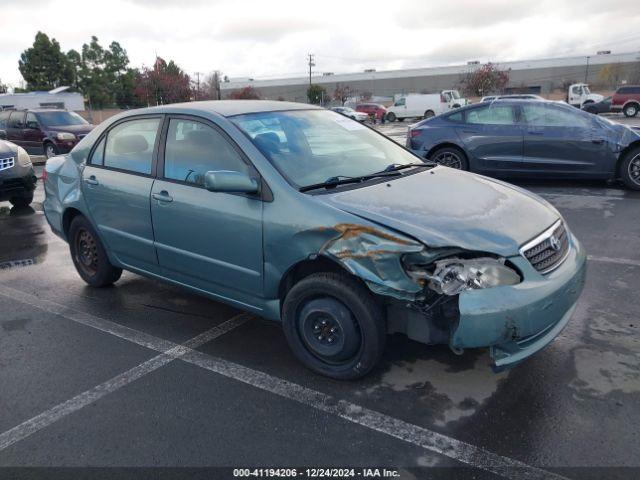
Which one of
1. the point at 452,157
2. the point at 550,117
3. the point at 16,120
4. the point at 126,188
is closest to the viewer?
the point at 126,188

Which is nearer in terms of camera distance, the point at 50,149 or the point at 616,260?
the point at 616,260

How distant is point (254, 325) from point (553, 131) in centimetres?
660

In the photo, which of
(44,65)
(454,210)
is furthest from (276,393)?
(44,65)

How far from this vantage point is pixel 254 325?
4.12 metres

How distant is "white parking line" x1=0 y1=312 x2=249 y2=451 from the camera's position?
113 inches

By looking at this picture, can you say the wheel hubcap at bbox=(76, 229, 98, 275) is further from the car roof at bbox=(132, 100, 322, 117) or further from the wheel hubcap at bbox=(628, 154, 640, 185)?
the wheel hubcap at bbox=(628, 154, 640, 185)

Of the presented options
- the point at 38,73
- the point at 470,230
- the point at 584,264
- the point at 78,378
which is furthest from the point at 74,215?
the point at 38,73

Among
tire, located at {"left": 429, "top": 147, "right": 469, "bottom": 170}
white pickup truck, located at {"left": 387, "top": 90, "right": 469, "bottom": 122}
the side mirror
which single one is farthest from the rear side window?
white pickup truck, located at {"left": 387, "top": 90, "right": 469, "bottom": 122}

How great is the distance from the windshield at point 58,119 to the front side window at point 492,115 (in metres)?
12.7

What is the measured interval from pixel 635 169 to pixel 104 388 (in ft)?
27.2

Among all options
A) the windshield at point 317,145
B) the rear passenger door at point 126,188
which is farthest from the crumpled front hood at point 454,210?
the rear passenger door at point 126,188

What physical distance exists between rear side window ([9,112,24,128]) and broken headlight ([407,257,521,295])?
674 inches

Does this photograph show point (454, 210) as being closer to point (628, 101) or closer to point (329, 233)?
point (329, 233)

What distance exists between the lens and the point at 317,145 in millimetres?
3943
